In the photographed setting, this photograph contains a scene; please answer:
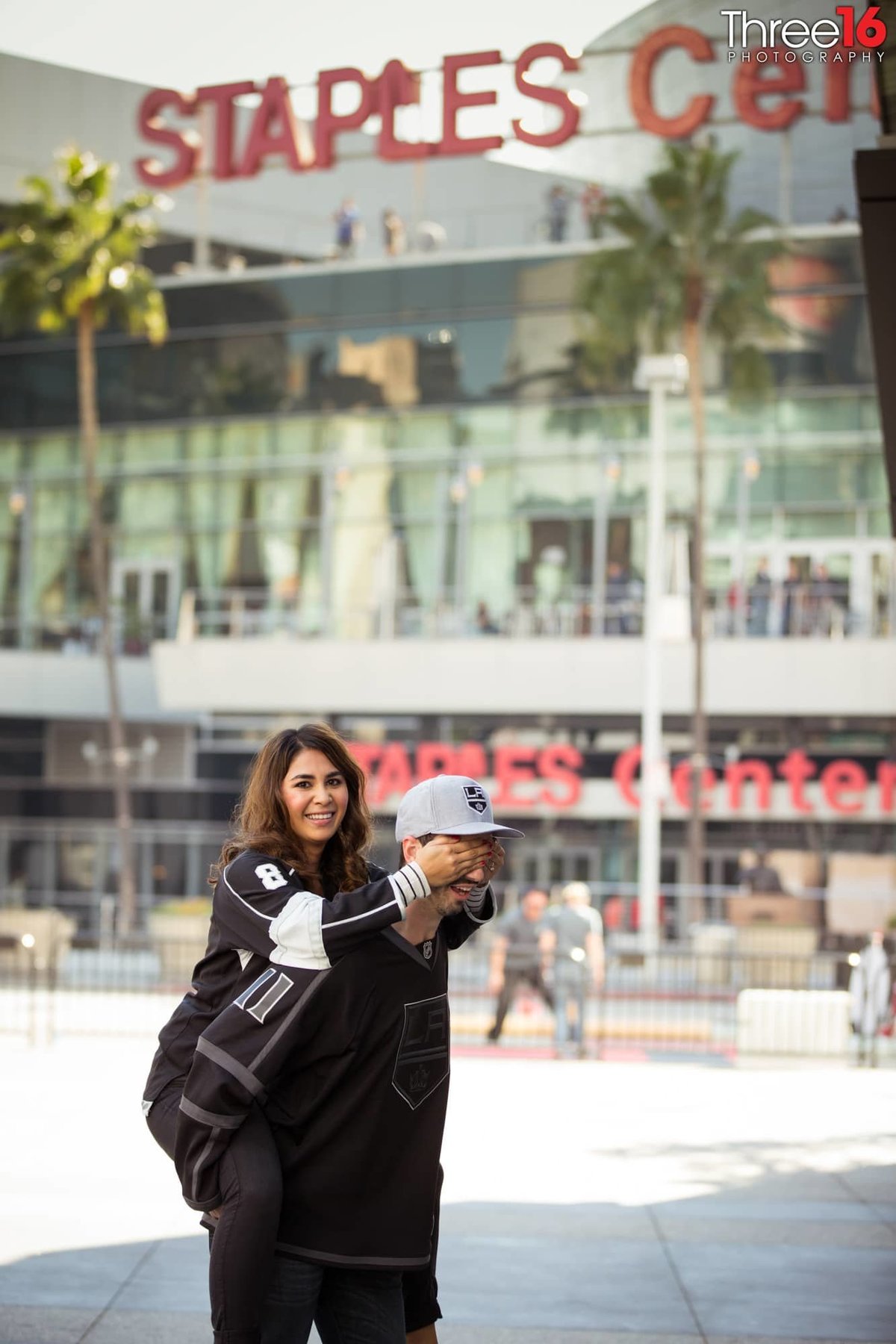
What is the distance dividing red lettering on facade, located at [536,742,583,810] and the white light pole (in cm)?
338

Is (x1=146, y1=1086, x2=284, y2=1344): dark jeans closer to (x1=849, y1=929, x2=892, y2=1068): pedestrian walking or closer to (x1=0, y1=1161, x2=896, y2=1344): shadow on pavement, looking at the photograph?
(x1=0, y1=1161, x2=896, y2=1344): shadow on pavement

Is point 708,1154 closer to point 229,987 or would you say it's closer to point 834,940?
point 229,987

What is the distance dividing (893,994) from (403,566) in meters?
22.9

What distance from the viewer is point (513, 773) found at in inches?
1425

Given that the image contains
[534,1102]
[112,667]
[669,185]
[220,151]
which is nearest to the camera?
[534,1102]

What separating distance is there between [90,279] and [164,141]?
225 inches

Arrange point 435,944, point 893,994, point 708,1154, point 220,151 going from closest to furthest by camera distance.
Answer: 1. point 435,944
2. point 708,1154
3. point 893,994
4. point 220,151

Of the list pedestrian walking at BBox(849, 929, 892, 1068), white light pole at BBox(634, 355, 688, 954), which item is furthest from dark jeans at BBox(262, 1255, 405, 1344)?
white light pole at BBox(634, 355, 688, 954)

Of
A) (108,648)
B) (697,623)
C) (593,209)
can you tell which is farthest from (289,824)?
(593,209)

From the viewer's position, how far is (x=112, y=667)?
3691cm

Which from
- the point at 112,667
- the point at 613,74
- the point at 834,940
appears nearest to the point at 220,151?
the point at 613,74

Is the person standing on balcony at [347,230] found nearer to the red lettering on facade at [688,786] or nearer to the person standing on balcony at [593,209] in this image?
the person standing on balcony at [593,209]

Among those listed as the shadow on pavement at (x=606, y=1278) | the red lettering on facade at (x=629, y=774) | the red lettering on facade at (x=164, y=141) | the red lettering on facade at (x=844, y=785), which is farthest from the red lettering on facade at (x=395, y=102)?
the shadow on pavement at (x=606, y=1278)

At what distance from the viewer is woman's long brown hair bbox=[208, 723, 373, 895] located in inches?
159
